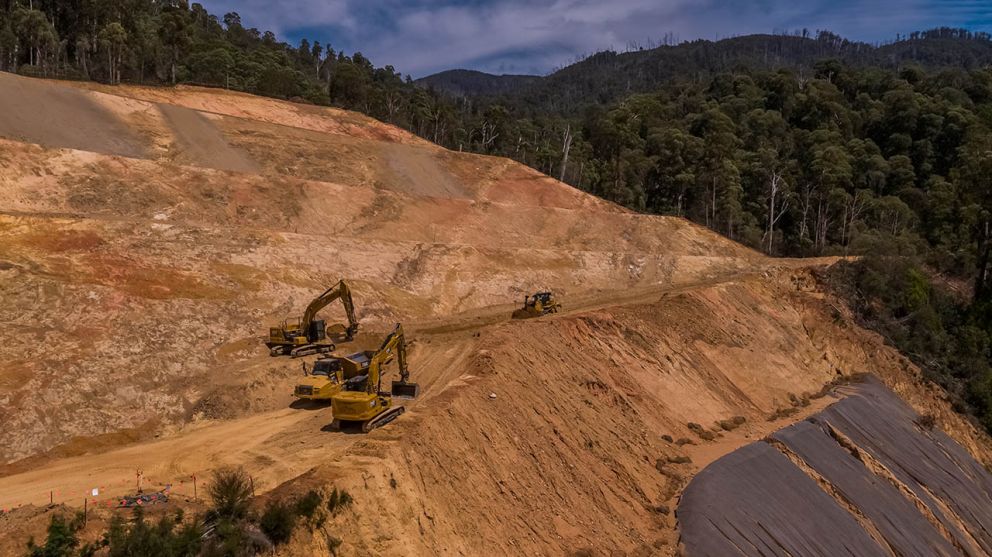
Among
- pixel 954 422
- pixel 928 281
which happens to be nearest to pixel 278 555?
pixel 954 422

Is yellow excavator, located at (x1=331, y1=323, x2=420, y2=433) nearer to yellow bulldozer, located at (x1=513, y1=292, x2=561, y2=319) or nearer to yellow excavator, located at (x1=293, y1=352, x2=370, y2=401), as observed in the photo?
yellow excavator, located at (x1=293, y1=352, x2=370, y2=401)

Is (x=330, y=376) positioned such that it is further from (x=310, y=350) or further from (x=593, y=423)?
(x=593, y=423)

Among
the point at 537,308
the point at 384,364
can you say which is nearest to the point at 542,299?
the point at 537,308

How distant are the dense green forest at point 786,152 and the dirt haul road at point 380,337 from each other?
6446 millimetres

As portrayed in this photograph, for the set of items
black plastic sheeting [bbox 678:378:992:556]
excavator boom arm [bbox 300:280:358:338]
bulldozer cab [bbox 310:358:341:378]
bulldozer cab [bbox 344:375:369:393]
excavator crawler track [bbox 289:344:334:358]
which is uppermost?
excavator boom arm [bbox 300:280:358:338]

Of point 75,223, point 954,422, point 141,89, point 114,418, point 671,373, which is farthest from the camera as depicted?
point 141,89

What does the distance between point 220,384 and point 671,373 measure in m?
15.9

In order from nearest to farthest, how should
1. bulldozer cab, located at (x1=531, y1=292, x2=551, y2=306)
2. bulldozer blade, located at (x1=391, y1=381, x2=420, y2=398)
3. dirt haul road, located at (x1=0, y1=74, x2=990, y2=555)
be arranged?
dirt haul road, located at (x1=0, y1=74, x2=990, y2=555) → bulldozer blade, located at (x1=391, y1=381, x2=420, y2=398) → bulldozer cab, located at (x1=531, y1=292, x2=551, y2=306)

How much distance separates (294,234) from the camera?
31344 mm

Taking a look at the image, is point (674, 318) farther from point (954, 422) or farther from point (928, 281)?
point (928, 281)

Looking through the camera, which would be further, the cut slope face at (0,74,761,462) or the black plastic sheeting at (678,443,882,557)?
the cut slope face at (0,74,761,462)

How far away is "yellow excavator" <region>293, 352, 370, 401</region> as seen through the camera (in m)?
18.2

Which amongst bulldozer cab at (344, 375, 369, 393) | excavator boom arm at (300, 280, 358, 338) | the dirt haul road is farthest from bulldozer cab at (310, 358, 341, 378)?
excavator boom arm at (300, 280, 358, 338)

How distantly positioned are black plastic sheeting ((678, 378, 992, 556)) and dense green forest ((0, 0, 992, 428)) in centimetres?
1030
